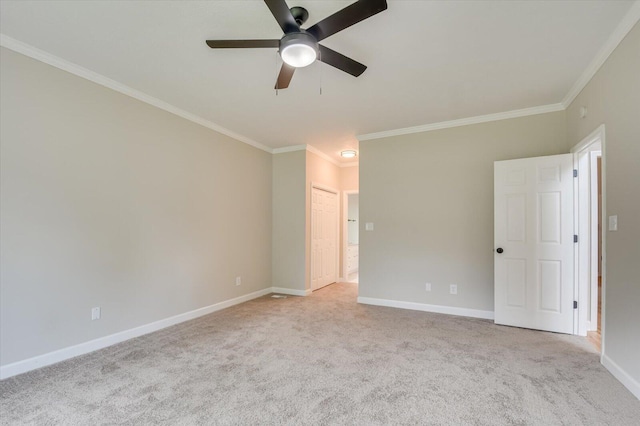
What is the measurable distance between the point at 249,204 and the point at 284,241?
3.07 feet

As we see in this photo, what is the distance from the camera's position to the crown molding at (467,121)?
11.9 ft

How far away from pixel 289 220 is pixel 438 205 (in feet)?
8.08

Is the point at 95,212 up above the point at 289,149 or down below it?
below

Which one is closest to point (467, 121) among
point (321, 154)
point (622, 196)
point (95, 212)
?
point (622, 196)

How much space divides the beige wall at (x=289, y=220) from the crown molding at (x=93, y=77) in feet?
4.56

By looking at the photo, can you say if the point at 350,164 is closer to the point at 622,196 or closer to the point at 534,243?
the point at 534,243

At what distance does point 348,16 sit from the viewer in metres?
1.76

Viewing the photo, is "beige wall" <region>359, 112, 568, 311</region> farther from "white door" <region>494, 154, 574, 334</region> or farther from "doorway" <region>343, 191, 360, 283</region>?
"doorway" <region>343, 191, 360, 283</region>

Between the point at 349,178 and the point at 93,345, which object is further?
the point at 349,178

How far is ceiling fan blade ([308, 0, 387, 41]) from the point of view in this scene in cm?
164

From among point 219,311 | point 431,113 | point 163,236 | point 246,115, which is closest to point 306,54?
point 246,115

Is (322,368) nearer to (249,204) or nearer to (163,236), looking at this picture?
(163,236)

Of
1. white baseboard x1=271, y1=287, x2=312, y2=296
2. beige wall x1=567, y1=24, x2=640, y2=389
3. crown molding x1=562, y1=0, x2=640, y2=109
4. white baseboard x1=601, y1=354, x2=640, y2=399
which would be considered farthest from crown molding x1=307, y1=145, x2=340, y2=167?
white baseboard x1=601, y1=354, x2=640, y2=399

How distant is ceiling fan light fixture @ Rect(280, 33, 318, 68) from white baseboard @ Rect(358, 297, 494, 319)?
11.6ft
